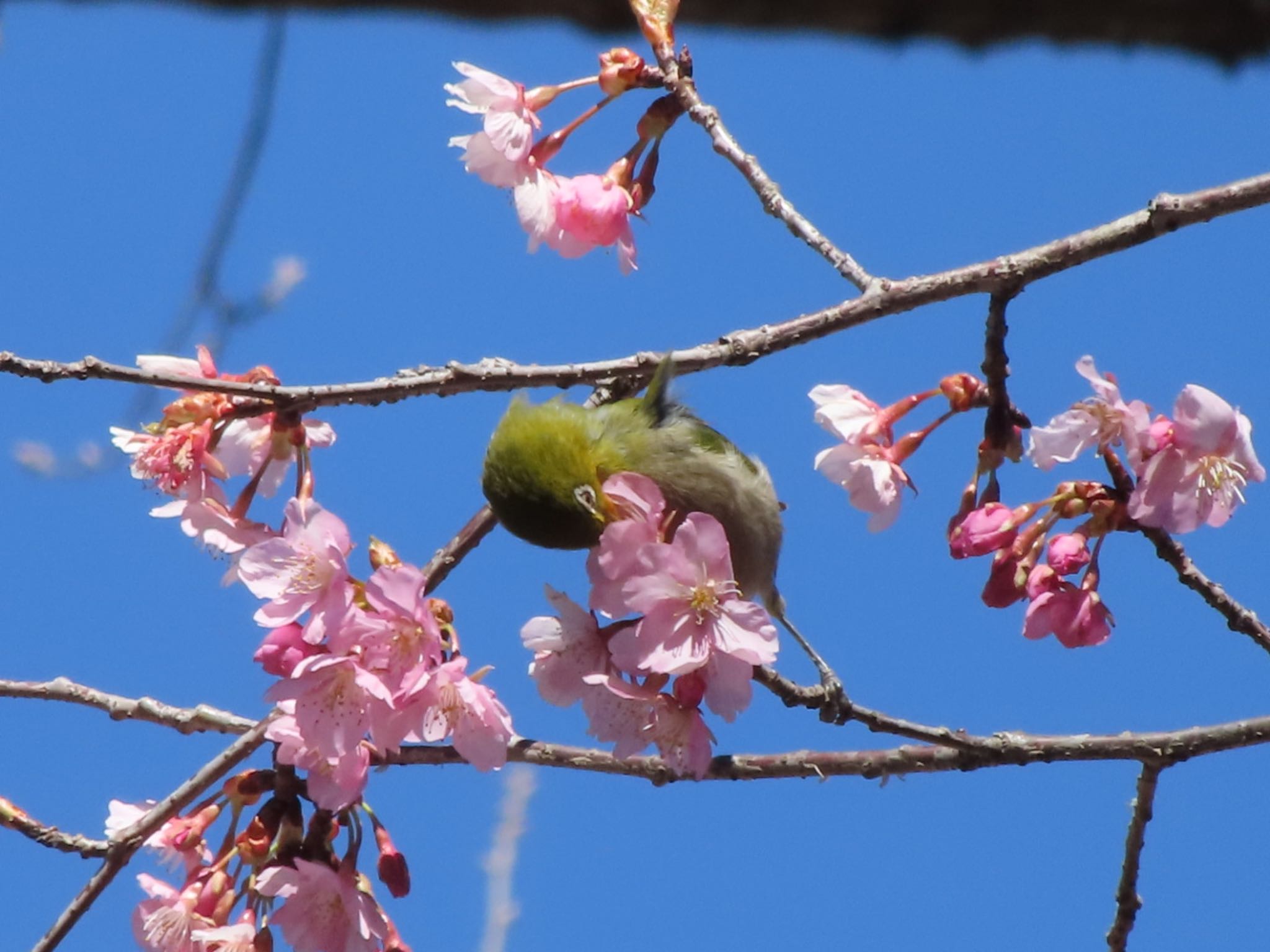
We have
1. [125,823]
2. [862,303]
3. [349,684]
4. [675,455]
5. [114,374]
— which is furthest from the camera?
[675,455]

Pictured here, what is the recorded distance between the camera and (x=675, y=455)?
3248 millimetres

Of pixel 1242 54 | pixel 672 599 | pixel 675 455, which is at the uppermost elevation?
pixel 675 455

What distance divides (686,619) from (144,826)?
105 centimetres

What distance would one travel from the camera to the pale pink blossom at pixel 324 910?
236cm

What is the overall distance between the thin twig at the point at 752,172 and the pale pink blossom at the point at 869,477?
45 cm

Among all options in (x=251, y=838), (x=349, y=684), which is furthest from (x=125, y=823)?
(x=349, y=684)

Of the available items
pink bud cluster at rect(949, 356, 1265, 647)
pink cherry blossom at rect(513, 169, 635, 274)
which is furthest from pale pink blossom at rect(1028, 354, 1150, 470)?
pink cherry blossom at rect(513, 169, 635, 274)

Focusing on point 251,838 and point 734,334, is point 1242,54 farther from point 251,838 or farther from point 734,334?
point 251,838

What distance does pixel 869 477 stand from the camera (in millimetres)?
2867

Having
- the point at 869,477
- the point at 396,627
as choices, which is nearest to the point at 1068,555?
the point at 869,477

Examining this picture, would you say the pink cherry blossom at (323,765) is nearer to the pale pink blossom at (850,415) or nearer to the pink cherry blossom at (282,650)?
the pink cherry blossom at (282,650)

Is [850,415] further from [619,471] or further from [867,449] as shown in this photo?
[619,471]

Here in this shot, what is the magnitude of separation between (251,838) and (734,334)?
48.4 inches

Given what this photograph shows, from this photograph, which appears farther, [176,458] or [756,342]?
[176,458]
